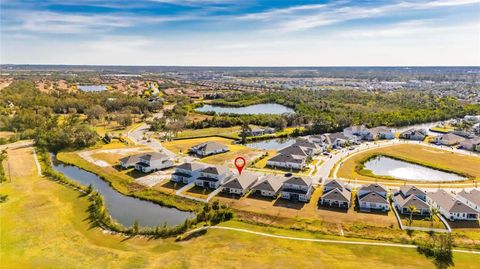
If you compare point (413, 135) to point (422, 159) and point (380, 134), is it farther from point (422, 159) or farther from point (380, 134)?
point (422, 159)

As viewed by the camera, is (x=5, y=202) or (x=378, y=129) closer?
(x=5, y=202)

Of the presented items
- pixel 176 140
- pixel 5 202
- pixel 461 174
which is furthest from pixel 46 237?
pixel 461 174

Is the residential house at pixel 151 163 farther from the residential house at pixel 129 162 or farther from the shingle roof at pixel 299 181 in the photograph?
the shingle roof at pixel 299 181

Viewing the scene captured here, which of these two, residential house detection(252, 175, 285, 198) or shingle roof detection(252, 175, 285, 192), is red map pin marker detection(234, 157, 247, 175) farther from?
residential house detection(252, 175, 285, 198)

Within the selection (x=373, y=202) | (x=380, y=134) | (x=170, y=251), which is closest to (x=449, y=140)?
(x=380, y=134)

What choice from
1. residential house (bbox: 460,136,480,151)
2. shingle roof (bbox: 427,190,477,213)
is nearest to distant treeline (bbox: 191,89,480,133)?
residential house (bbox: 460,136,480,151)

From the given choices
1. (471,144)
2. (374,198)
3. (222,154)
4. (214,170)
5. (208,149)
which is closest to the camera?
(374,198)

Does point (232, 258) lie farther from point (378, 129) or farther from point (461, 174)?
point (378, 129)
